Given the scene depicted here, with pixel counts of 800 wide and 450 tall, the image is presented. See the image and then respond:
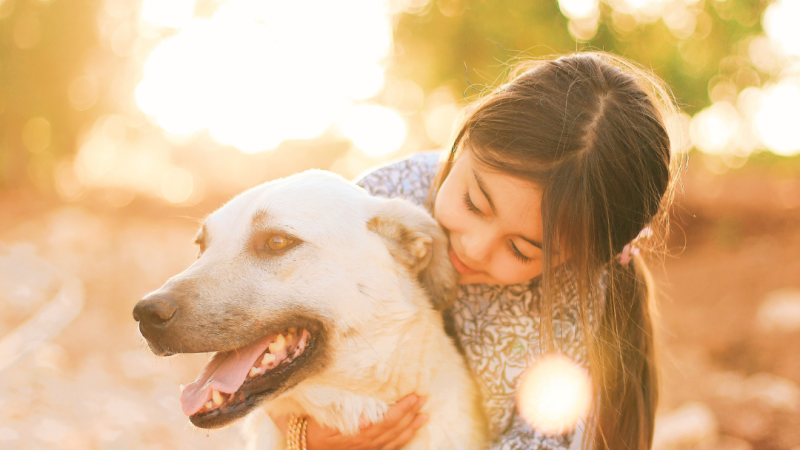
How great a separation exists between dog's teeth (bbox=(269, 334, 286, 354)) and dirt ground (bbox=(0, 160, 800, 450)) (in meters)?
0.56

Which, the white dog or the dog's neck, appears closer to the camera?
the white dog

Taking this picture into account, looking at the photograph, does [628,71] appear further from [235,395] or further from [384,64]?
[384,64]

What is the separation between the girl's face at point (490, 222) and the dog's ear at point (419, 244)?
84mm

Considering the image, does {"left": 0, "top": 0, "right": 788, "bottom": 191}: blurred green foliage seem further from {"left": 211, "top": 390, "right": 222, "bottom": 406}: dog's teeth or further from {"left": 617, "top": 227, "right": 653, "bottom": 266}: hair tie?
{"left": 211, "top": 390, "right": 222, "bottom": 406}: dog's teeth

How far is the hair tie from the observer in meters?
2.55

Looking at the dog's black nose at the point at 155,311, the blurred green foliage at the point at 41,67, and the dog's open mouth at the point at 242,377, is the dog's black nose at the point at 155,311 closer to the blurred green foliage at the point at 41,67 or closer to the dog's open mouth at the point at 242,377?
the dog's open mouth at the point at 242,377

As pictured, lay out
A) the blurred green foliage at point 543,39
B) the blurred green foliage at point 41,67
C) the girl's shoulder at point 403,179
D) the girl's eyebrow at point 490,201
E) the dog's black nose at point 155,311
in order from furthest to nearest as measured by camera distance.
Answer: the blurred green foliage at point 41,67 < the blurred green foliage at point 543,39 < the girl's shoulder at point 403,179 < the girl's eyebrow at point 490,201 < the dog's black nose at point 155,311

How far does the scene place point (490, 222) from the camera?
2340 mm

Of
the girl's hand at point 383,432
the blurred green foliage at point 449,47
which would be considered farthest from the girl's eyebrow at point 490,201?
the blurred green foliage at point 449,47

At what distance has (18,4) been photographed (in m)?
13.6

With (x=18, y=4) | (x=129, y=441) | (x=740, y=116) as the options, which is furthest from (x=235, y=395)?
(x=18, y=4)

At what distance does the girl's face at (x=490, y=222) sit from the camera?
2.29 metres

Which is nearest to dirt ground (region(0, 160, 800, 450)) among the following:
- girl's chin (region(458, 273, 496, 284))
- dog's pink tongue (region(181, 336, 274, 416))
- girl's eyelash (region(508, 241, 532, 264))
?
dog's pink tongue (region(181, 336, 274, 416))

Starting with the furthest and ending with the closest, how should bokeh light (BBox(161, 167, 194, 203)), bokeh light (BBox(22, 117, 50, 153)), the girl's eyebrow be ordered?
bokeh light (BBox(161, 167, 194, 203)), bokeh light (BBox(22, 117, 50, 153)), the girl's eyebrow
